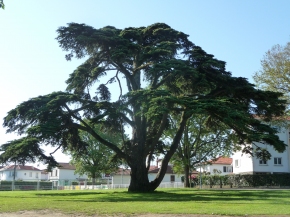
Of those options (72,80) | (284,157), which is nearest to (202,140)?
(284,157)

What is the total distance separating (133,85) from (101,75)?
292 cm

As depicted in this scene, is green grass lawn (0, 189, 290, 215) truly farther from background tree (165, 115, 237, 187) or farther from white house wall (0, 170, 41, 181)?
white house wall (0, 170, 41, 181)

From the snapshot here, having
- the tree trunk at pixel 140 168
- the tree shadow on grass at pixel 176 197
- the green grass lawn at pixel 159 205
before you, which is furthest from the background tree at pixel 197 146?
the green grass lawn at pixel 159 205

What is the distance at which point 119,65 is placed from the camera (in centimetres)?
3297

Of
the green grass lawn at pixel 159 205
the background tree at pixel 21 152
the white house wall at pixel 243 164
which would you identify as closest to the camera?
the green grass lawn at pixel 159 205

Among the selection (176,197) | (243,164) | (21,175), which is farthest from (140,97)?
(21,175)

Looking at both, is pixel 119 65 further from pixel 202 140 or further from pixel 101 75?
pixel 202 140

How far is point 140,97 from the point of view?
87.5ft

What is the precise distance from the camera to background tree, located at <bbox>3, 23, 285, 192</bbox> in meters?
26.4

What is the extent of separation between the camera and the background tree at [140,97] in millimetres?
26422

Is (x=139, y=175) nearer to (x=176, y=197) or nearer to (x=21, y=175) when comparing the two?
(x=176, y=197)

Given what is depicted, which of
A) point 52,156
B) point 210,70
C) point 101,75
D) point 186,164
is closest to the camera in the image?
point 52,156

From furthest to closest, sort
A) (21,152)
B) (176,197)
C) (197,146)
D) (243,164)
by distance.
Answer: (243,164) < (197,146) < (21,152) < (176,197)

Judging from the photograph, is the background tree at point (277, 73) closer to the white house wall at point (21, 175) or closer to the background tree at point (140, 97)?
the background tree at point (140, 97)
